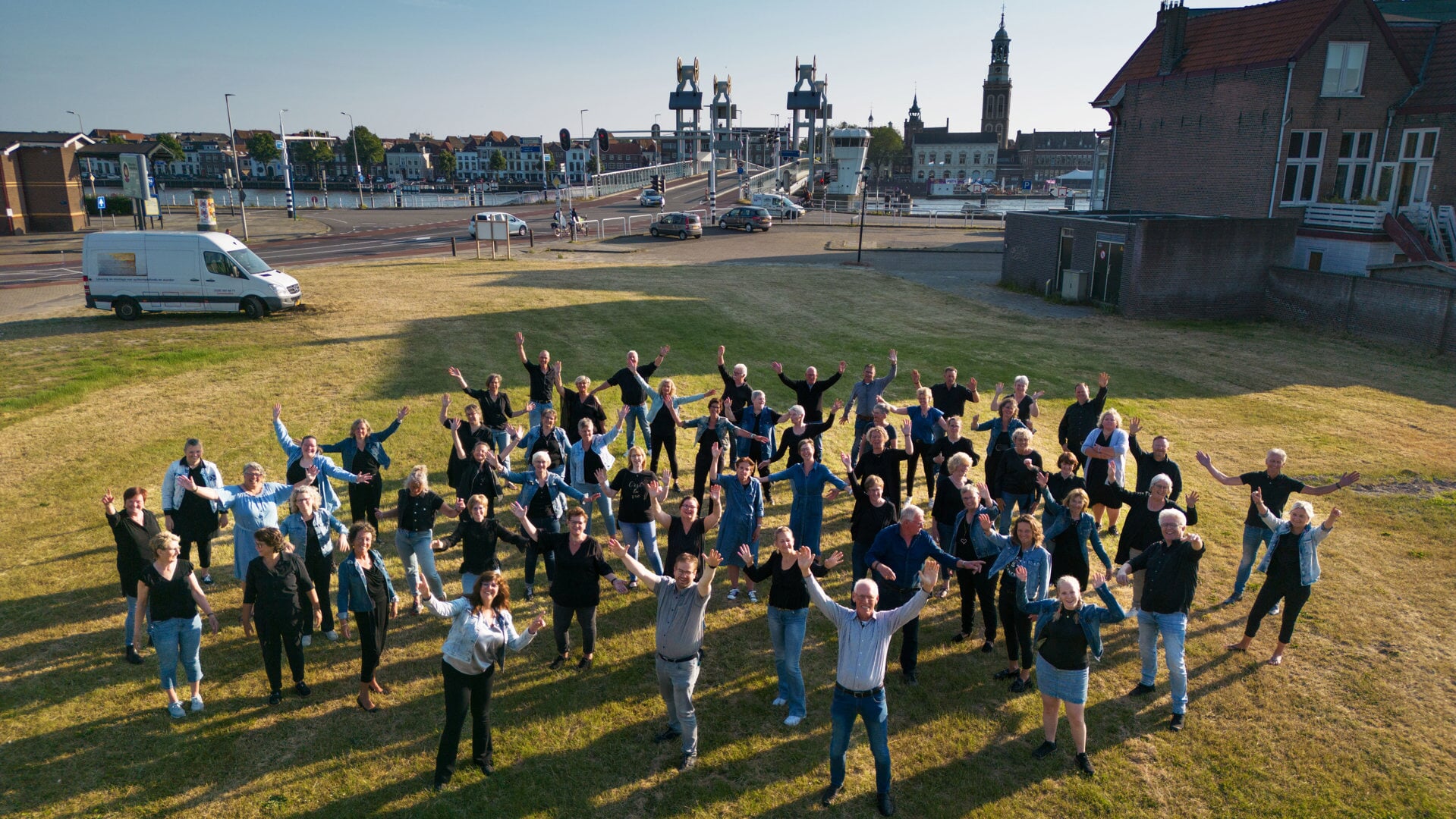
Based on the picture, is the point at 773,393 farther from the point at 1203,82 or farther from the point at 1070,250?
the point at 1203,82

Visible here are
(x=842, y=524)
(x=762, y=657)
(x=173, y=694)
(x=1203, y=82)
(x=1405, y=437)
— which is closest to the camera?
(x=173, y=694)

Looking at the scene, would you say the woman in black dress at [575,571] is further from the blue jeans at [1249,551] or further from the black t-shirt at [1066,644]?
the blue jeans at [1249,551]

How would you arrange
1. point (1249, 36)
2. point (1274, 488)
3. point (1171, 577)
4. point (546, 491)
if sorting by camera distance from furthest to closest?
point (1249, 36) → point (1274, 488) → point (546, 491) → point (1171, 577)

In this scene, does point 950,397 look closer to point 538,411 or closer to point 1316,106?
point 538,411

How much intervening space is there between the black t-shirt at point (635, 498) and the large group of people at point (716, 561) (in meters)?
0.03

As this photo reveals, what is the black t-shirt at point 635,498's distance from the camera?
8672 mm

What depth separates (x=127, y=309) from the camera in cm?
2139

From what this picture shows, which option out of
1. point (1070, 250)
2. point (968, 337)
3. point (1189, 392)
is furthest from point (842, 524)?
point (1070, 250)

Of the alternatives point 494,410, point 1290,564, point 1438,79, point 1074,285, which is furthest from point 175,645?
point 1438,79

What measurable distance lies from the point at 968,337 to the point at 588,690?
18386mm

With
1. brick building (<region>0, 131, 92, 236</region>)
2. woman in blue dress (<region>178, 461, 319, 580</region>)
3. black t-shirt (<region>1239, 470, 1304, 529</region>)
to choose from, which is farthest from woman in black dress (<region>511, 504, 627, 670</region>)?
brick building (<region>0, 131, 92, 236</region>)

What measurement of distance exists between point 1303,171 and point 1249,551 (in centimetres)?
2863

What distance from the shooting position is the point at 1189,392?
746 inches

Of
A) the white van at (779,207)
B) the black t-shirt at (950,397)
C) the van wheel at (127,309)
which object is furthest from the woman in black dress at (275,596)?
the white van at (779,207)
